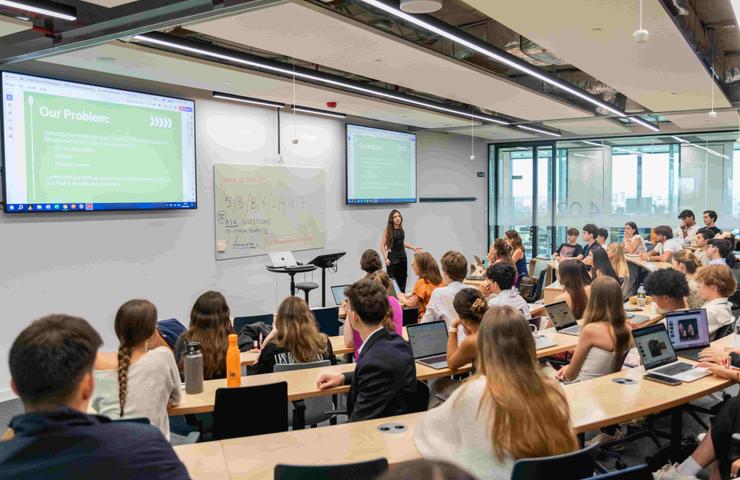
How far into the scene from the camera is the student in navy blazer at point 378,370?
9.37 ft

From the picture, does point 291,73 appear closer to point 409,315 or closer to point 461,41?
point 461,41

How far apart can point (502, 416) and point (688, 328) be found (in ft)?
9.01

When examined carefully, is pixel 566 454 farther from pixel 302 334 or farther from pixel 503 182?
pixel 503 182

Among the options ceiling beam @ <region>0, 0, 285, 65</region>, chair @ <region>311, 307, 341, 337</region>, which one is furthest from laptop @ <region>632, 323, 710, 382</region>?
ceiling beam @ <region>0, 0, 285, 65</region>

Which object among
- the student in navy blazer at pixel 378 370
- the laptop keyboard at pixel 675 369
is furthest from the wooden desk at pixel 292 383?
the laptop keyboard at pixel 675 369

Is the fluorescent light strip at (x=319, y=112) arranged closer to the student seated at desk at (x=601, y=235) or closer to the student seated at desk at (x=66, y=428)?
the student seated at desk at (x=601, y=235)

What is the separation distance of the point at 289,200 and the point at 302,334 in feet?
16.5

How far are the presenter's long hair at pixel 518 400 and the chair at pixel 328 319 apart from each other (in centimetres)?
322

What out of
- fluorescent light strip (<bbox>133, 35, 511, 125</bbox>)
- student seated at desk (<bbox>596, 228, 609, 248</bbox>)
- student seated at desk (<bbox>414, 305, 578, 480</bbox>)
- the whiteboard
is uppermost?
fluorescent light strip (<bbox>133, 35, 511, 125</bbox>)

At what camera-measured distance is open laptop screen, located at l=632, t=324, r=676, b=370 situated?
3673 mm

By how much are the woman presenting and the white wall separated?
31.2 inches

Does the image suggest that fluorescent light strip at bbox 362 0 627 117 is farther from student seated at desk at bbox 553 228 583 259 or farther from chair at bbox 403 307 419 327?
student seated at desk at bbox 553 228 583 259

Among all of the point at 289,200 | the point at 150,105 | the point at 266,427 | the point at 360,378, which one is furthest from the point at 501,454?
the point at 289,200

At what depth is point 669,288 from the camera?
4566 mm
